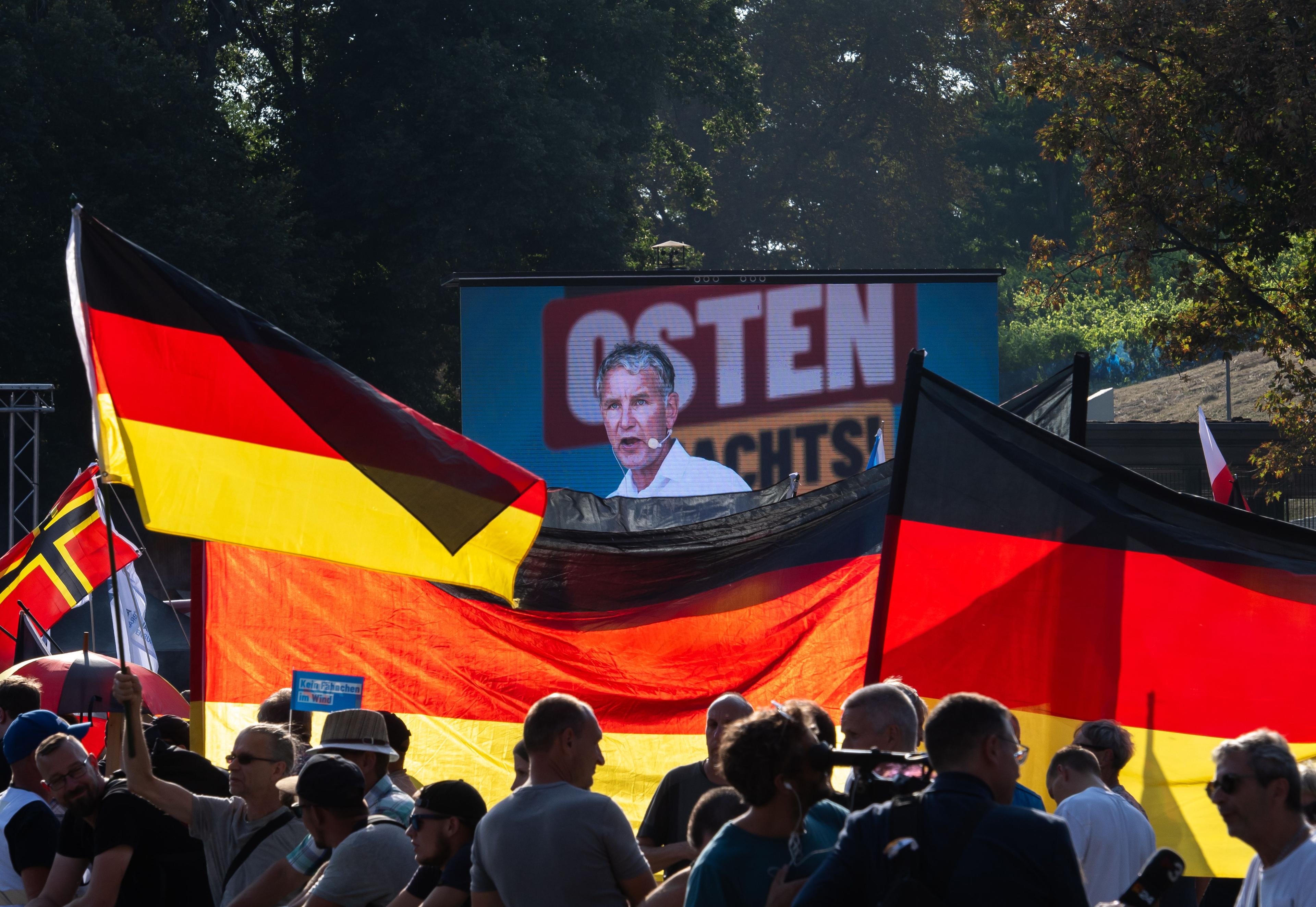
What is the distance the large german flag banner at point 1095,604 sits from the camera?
5195mm

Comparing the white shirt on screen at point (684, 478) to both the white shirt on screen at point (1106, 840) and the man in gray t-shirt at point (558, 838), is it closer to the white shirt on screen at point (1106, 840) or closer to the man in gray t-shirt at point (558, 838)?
the white shirt on screen at point (1106, 840)

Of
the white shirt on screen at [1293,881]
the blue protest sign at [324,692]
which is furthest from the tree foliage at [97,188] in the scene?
the white shirt on screen at [1293,881]

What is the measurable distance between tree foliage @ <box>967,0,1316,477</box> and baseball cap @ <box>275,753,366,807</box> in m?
12.9

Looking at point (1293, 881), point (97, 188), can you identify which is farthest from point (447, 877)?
point (97, 188)

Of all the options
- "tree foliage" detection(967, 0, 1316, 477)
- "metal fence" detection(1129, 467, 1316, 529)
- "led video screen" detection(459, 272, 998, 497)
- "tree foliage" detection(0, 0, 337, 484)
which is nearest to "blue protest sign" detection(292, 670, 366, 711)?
"tree foliage" detection(967, 0, 1316, 477)

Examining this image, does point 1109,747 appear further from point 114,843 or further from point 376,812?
point 114,843

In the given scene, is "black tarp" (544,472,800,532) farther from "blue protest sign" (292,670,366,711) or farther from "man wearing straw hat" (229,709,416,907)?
"man wearing straw hat" (229,709,416,907)

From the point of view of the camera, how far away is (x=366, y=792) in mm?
5086

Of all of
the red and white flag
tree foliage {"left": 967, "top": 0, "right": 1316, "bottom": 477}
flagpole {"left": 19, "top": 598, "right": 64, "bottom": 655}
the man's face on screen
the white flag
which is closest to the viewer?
flagpole {"left": 19, "top": 598, "right": 64, "bottom": 655}

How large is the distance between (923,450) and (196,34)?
2896cm

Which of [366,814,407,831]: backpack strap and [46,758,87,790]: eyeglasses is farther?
[46,758,87,790]: eyeglasses

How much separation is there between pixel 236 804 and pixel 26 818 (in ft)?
3.36

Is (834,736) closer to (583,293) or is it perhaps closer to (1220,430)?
(583,293)

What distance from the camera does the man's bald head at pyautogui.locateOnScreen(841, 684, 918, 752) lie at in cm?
432
